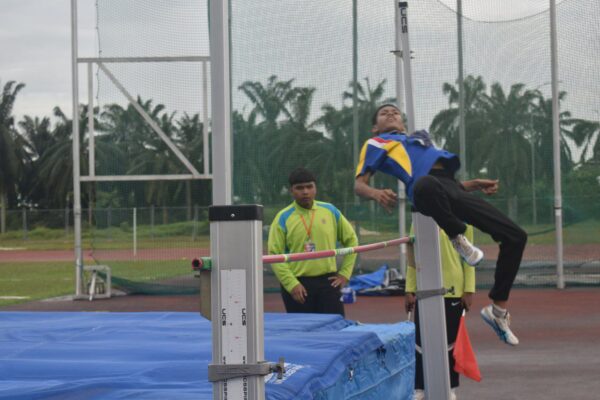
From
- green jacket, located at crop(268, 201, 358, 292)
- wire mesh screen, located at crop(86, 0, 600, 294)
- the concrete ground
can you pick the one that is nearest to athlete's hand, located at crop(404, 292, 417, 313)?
green jacket, located at crop(268, 201, 358, 292)

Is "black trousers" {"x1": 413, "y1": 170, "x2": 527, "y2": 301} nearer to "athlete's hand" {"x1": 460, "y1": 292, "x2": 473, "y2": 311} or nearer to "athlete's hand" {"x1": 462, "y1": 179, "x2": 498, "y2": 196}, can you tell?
"athlete's hand" {"x1": 462, "y1": 179, "x2": 498, "y2": 196}

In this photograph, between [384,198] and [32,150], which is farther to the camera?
[32,150]

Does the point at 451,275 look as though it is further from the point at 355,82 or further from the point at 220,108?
the point at 355,82

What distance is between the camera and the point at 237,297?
9.74 ft

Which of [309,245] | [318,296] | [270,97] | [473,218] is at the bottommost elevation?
[318,296]

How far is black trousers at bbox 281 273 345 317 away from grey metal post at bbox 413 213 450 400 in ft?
5.89

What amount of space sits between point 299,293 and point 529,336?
13.4ft

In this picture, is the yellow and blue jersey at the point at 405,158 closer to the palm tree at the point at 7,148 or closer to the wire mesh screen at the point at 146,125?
the wire mesh screen at the point at 146,125

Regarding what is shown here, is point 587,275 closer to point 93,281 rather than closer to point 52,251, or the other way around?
point 93,281

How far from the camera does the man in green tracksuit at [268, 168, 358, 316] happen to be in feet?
22.5

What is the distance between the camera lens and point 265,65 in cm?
1534

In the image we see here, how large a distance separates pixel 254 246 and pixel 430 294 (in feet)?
7.71

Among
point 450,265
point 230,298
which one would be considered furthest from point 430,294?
point 230,298

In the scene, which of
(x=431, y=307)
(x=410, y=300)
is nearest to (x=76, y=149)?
(x=410, y=300)
